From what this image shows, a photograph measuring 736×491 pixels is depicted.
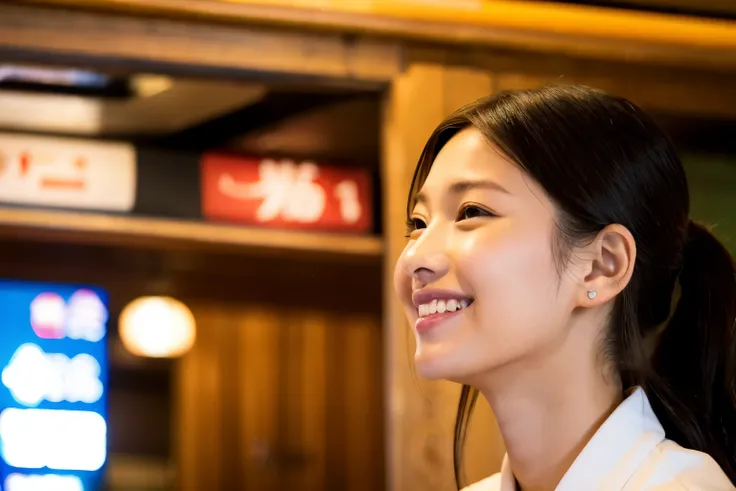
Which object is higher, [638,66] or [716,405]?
[638,66]

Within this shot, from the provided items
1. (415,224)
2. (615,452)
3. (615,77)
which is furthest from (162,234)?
(615,452)

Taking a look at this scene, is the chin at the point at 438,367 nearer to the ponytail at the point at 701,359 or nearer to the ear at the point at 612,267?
the ear at the point at 612,267

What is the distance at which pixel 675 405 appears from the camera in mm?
1763

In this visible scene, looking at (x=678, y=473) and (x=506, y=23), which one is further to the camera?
(x=506, y=23)

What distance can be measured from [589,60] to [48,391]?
222cm

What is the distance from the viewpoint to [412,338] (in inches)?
112

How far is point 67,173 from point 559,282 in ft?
7.30

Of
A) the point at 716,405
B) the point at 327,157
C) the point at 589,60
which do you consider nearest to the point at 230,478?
the point at 327,157

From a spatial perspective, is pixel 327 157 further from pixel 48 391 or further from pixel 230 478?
pixel 230 478

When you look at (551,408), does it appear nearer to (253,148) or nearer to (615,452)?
(615,452)

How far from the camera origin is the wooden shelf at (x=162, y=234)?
3.23 m

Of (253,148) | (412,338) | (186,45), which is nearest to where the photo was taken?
(412,338)

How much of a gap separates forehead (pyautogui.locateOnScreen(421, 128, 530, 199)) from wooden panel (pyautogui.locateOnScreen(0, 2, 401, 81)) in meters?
1.42

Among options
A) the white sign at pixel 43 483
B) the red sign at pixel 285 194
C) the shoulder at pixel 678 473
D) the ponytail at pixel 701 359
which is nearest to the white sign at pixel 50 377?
the white sign at pixel 43 483
